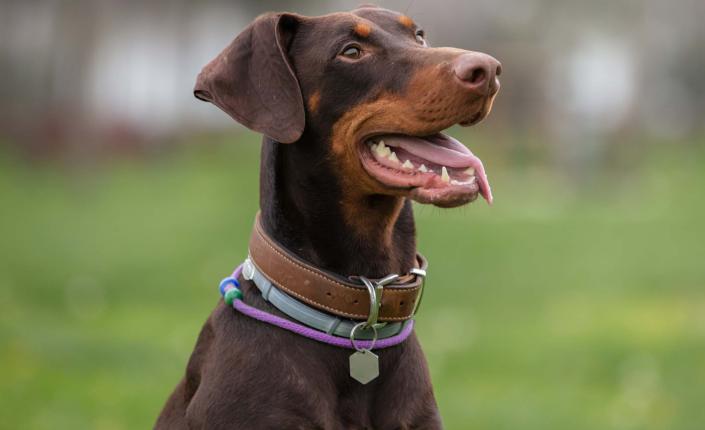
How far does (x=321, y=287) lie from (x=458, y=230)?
9.82 meters

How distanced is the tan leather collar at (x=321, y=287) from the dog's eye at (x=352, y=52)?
602 millimetres

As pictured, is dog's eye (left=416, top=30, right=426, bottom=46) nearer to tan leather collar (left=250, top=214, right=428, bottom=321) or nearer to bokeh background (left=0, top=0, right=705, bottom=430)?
bokeh background (left=0, top=0, right=705, bottom=430)

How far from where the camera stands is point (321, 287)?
3.59 meters

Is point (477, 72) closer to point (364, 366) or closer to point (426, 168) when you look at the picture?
point (426, 168)

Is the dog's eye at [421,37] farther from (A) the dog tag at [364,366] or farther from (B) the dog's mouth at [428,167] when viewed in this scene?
(A) the dog tag at [364,366]

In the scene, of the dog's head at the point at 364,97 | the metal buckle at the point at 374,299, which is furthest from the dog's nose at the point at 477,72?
the metal buckle at the point at 374,299

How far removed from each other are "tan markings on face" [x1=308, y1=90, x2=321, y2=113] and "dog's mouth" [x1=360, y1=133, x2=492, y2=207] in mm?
188

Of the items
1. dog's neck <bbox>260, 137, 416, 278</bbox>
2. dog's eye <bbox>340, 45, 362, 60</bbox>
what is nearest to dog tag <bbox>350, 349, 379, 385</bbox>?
dog's neck <bbox>260, 137, 416, 278</bbox>

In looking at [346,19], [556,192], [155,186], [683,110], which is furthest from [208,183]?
[683,110]

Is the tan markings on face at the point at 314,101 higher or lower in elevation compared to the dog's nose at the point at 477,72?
lower

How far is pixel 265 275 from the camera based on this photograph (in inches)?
144

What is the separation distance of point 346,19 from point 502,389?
3798mm

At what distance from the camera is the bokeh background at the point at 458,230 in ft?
23.3

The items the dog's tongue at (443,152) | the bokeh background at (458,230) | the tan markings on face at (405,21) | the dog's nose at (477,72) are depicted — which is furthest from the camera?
the bokeh background at (458,230)
